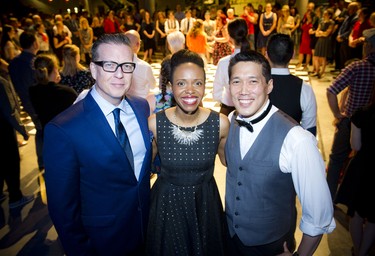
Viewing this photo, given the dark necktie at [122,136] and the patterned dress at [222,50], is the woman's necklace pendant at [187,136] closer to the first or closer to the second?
the dark necktie at [122,136]

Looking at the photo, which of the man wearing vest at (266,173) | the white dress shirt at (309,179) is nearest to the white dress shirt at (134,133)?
the man wearing vest at (266,173)

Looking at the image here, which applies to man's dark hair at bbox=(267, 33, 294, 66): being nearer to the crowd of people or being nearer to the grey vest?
the crowd of people

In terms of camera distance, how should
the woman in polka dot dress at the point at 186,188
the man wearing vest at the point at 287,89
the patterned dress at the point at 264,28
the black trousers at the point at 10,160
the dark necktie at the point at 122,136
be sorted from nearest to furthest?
the dark necktie at the point at 122,136, the woman in polka dot dress at the point at 186,188, the man wearing vest at the point at 287,89, the black trousers at the point at 10,160, the patterned dress at the point at 264,28

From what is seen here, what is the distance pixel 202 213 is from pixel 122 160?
28.0 inches

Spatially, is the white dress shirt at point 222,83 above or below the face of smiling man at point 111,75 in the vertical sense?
below

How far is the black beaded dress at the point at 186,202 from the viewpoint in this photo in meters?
1.84

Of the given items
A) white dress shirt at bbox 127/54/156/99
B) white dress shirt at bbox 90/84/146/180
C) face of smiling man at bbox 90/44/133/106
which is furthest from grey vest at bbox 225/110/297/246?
white dress shirt at bbox 127/54/156/99

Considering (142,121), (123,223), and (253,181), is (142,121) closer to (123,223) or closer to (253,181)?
(123,223)

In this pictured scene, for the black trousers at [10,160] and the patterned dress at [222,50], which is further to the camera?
the patterned dress at [222,50]

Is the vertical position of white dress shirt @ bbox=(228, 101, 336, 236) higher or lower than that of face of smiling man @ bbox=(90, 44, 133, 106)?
lower

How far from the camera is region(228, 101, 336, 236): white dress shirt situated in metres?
1.26

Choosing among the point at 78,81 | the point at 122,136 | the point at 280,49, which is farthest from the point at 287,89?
the point at 78,81

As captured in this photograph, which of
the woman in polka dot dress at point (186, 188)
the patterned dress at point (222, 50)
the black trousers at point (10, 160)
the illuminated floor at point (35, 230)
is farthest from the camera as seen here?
the patterned dress at point (222, 50)

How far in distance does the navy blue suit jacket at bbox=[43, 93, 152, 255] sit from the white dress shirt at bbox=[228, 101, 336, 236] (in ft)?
2.66
